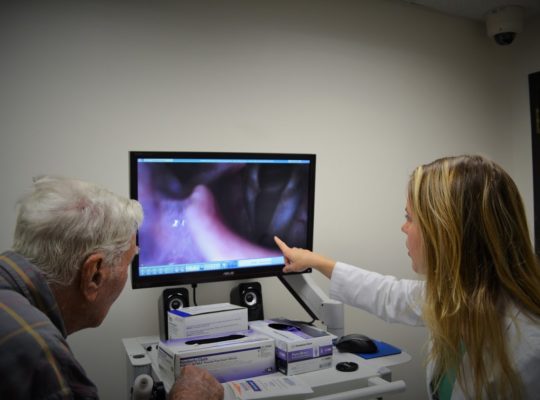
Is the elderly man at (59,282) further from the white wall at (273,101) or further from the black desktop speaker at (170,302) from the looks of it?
the white wall at (273,101)

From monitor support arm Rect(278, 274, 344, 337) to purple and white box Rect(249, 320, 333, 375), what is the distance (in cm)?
19

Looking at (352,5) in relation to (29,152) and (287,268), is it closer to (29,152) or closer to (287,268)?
(287,268)

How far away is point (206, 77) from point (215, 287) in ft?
2.95

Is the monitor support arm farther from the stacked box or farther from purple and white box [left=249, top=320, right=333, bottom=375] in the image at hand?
the stacked box

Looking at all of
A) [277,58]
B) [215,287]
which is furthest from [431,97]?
[215,287]

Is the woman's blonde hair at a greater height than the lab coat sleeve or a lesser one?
greater

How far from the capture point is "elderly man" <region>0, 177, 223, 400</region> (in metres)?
0.78

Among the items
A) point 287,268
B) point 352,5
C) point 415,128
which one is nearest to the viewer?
point 287,268

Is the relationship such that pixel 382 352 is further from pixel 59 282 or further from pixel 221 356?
pixel 59 282

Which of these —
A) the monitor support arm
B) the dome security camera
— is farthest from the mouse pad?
the dome security camera

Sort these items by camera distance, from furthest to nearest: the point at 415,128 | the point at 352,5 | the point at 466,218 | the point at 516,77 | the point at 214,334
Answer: the point at 516,77 → the point at 415,128 → the point at 352,5 → the point at 214,334 → the point at 466,218

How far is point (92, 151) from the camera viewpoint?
6.13 ft

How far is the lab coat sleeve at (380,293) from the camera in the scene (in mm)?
1646

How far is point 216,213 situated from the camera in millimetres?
1642
